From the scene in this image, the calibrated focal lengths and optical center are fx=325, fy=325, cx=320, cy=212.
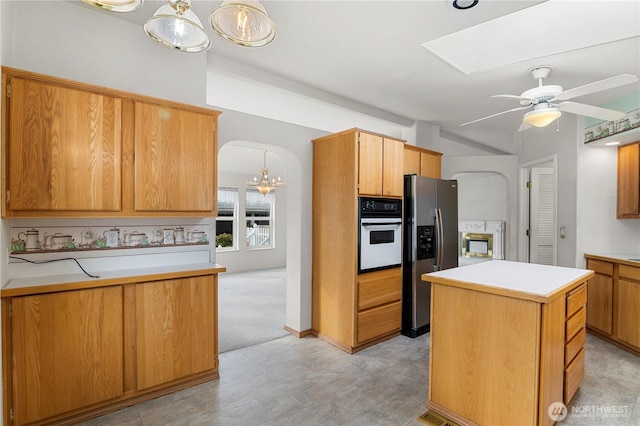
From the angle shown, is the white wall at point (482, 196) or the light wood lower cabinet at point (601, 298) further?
the white wall at point (482, 196)

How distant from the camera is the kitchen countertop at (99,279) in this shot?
1.91m

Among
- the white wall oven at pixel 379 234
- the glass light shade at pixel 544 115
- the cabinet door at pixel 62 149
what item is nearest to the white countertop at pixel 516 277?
the white wall oven at pixel 379 234

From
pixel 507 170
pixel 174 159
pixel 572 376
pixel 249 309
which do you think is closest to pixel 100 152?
pixel 174 159

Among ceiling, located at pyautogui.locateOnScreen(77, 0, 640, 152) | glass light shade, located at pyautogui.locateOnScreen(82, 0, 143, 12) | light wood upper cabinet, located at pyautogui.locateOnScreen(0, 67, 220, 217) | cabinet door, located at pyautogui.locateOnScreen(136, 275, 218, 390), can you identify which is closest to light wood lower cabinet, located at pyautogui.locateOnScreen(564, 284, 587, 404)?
ceiling, located at pyautogui.locateOnScreen(77, 0, 640, 152)

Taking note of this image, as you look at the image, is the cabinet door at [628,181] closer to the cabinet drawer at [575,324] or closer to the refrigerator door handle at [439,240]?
the refrigerator door handle at [439,240]

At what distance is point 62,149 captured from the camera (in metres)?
2.08

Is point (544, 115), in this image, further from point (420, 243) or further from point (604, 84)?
point (420, 243)

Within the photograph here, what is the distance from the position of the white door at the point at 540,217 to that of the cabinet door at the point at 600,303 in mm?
1358

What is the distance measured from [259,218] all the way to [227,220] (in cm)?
88

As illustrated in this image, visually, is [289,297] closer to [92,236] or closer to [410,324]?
[410,324]

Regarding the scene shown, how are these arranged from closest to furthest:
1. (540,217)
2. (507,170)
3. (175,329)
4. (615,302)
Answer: (175,329) → (615,302) → (540,217) → (507,170)

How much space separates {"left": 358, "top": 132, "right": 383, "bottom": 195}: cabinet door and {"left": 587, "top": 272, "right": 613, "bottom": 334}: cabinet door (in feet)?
8.79

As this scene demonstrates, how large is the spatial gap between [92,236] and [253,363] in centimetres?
173

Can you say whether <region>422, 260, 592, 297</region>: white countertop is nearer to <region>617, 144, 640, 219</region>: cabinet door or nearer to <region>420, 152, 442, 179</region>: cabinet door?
<region>420, 152, 442, 179</region>: cabinet door
